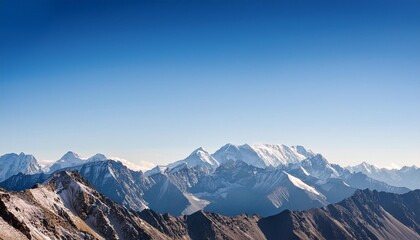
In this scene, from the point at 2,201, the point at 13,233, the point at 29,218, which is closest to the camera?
the point at 13,233

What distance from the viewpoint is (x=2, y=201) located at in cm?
17912

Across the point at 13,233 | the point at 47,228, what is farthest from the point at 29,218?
the point at 13,233

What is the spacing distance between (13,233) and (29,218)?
30.8 meters

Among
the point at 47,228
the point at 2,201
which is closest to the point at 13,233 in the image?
the point at 2,201

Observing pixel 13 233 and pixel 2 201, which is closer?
pixel 13 233

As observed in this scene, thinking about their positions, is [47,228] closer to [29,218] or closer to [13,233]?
[29,218]

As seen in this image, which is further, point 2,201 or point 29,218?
point 29,218

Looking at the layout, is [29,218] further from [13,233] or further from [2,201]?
[13,233]

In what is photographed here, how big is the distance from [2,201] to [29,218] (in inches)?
738

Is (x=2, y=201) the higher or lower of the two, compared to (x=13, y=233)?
higher

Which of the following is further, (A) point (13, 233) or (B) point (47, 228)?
(B) point (47, 228)

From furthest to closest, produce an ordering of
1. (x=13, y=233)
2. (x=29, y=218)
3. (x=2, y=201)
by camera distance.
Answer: (x=29, y=218), (x=2, y=201), (x=13, y=233)

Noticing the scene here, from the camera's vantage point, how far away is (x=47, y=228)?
7726 inches

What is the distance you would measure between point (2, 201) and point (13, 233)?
20.6 metres
